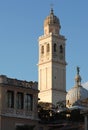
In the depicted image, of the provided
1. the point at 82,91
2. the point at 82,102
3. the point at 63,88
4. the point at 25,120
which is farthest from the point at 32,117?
the point at 63,88

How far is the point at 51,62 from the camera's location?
420 feet

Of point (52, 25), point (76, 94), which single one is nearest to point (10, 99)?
point (76, 94)

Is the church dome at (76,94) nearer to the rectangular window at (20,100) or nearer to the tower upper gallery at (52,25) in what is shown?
the tower upper gallery at (52,25)

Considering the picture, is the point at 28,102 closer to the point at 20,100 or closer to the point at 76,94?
the point at 20,100

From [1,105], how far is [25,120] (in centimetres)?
370

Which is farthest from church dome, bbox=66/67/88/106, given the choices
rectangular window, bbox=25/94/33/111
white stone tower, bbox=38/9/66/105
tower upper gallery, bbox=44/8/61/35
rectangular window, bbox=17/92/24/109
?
rectangular window, bbox=17/92/24/109

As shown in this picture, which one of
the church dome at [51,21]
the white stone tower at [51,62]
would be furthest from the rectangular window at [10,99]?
the church dome at [51,21]

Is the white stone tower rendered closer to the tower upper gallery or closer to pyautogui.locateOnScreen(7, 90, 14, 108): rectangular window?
the tower upper gallery

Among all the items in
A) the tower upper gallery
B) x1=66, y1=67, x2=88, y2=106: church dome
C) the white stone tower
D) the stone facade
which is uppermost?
the tower upper gallery

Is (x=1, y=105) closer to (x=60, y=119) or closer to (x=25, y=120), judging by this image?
(x=25, y=120)

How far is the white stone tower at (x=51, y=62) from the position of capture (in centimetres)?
12656

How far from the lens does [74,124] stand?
68188 millimetres

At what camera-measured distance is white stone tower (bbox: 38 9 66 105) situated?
415 ft

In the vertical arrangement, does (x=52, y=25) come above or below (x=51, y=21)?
below
